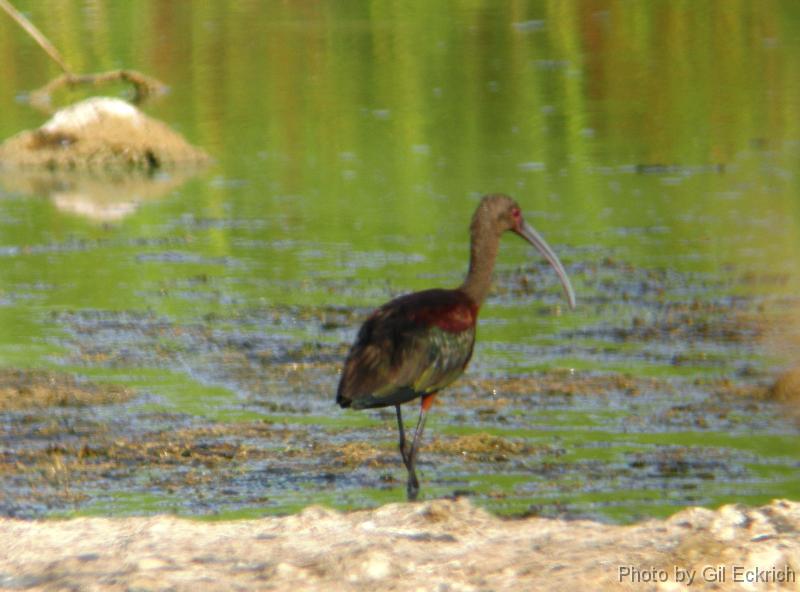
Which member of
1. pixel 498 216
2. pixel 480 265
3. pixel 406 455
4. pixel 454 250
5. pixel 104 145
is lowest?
pixel 406 455

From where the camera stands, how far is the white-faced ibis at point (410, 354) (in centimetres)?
779

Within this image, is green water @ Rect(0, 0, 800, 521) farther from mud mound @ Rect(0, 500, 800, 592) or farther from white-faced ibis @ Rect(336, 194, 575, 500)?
mud mound @ Rect(0, 500, 800, 592)

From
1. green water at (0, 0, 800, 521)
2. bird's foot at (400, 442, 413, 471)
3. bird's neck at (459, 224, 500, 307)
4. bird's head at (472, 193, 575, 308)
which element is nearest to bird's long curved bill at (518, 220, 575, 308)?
bird's head at (472, 193, 575, 308)

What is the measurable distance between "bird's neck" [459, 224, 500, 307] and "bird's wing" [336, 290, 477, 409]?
0.26m

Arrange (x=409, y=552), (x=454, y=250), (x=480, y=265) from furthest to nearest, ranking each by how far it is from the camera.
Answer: (x=454, y=250)
(x=480, y=265)
(x=409, y=552)

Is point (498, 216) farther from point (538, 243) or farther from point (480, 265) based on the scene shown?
point (538, 243)

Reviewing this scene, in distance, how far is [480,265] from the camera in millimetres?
8484

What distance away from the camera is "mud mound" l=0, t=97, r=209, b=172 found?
18.0 metres

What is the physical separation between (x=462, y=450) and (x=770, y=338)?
269 cm

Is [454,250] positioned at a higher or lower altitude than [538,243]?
lower

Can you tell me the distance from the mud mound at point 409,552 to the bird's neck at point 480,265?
187cm

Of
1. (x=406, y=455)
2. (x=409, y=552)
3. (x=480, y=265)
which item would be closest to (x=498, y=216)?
(x=480, y=265)

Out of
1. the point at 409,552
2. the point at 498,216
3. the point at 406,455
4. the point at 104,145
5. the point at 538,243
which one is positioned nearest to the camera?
the point at 409,552

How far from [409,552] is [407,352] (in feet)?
6.40
